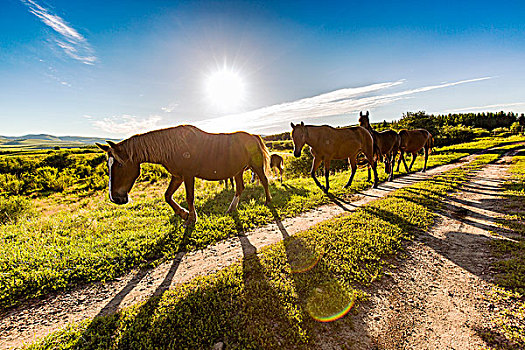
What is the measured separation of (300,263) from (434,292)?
2.01 metres

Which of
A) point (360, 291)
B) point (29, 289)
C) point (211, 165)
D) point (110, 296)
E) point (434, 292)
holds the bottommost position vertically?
point (434, 292)

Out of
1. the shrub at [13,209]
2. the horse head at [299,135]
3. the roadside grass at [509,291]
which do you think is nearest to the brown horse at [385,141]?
the horse head at [299,135]

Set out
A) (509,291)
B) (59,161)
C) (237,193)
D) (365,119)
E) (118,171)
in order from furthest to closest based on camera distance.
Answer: (59,161) < (365,119) < (237,193) < (118,171) < (509,291)

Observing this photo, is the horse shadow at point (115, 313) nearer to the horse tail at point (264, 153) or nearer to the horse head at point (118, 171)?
the horse head at point (118, 171)

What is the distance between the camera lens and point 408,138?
549 inches

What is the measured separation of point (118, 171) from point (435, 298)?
20.9 ft

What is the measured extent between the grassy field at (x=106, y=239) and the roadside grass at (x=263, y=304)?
133 cm

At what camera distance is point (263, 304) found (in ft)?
8.95

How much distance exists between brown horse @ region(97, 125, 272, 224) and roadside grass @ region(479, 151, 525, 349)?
19.1ft

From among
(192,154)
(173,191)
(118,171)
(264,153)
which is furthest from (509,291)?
Answer: (118,171)

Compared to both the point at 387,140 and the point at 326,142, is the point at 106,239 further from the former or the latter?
the point at 387,140

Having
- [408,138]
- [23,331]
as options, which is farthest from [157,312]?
[408,138]

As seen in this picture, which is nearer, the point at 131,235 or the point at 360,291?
the point at 360,291

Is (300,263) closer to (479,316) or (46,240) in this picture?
(479,316)
